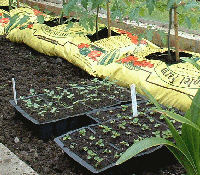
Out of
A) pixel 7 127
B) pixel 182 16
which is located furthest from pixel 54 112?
pixel 182 16

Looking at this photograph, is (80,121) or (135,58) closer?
(80,121)

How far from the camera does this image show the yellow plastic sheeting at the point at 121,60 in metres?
3.54

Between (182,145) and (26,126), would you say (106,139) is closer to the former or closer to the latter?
(182,145)

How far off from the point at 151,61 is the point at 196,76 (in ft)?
1.86

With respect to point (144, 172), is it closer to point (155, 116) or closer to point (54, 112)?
point (155, 116)

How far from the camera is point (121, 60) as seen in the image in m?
4.19

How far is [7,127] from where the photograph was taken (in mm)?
3398

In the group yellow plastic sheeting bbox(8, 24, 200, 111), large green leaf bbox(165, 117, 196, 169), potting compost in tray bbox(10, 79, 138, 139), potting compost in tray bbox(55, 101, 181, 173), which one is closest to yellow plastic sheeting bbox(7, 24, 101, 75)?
yellow plastic sheeting bbox(8, 24, 200, 111)

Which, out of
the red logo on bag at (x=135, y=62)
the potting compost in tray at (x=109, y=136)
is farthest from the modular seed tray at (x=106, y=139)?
the red logo on bag at (x=135, y=62)

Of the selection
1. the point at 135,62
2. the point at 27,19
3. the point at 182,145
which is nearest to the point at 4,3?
the point at 27,19

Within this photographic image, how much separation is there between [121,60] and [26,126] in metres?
1.30

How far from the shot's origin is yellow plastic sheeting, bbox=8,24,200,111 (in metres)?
3.54

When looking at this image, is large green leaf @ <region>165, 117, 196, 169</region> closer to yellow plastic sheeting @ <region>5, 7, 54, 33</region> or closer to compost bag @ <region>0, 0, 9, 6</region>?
yellow plastic sheeting @ <region>5, 7, 54, 33</region>

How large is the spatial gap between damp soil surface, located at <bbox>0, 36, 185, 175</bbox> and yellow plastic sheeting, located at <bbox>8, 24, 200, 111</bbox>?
15 centimetres
